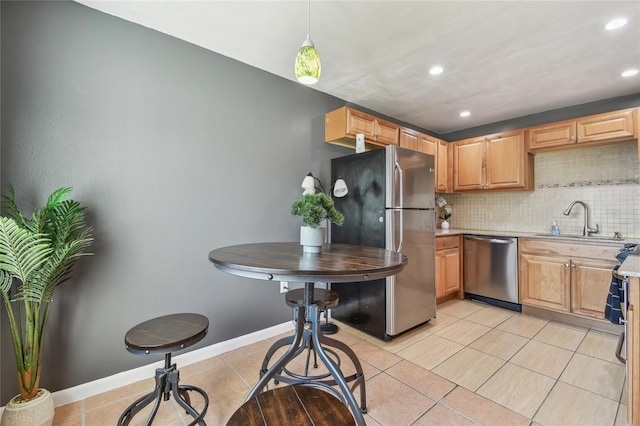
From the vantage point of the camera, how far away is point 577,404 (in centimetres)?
167

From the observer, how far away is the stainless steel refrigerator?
2477 mm

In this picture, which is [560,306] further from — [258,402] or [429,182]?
[258,402]

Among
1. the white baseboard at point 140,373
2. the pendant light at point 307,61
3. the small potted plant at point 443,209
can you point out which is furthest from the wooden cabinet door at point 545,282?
the pendant light at point 307,61

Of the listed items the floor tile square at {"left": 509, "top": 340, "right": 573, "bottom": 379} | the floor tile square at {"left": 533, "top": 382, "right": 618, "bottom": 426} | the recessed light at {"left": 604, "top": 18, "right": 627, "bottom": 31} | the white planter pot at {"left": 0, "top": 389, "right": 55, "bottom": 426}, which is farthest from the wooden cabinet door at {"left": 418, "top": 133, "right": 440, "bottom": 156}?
the white planter pot at {"left": 0, "top": 389, "right": 55, "bottom": 426}

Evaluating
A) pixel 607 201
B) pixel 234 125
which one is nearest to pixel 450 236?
pixel 607 201

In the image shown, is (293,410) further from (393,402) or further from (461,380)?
(461,380)

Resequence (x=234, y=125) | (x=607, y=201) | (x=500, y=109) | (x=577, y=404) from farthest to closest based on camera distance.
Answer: (x=500, y=109) < (x=607, y=201) < (x=234, y=125) < (x=577, y=404)

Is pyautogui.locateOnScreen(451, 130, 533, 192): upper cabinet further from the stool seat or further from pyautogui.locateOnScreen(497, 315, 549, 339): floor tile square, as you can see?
the stool seat

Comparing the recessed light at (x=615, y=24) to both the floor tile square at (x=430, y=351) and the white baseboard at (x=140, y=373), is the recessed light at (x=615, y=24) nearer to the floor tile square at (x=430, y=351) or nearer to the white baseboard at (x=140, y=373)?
the floor tile square at (x=430, y=351)

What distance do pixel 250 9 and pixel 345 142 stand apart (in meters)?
1.64

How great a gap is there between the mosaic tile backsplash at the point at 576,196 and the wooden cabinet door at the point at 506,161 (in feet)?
1.23

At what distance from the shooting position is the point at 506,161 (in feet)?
11.5

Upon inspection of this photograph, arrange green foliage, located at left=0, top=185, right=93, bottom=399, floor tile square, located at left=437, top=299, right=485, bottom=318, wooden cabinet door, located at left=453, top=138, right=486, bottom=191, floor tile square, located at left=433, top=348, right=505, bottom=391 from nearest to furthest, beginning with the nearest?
green foliage, located at left=0, top=185, right=93, bottom=399 → floor tile square, located at left=433, top=348, right=505, bottom=391 → floor tile square, located at left=437, top=299, right=485, bottom=318 → wooden cabinet door, located at left=453, top=138, right=486, bottom=191

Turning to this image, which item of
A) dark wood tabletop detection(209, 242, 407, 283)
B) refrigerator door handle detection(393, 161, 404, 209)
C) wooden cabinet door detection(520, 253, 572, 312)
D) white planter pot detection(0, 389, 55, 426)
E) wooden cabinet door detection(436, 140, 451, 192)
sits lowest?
white planter pot detection(0, 389, 55, 426)
